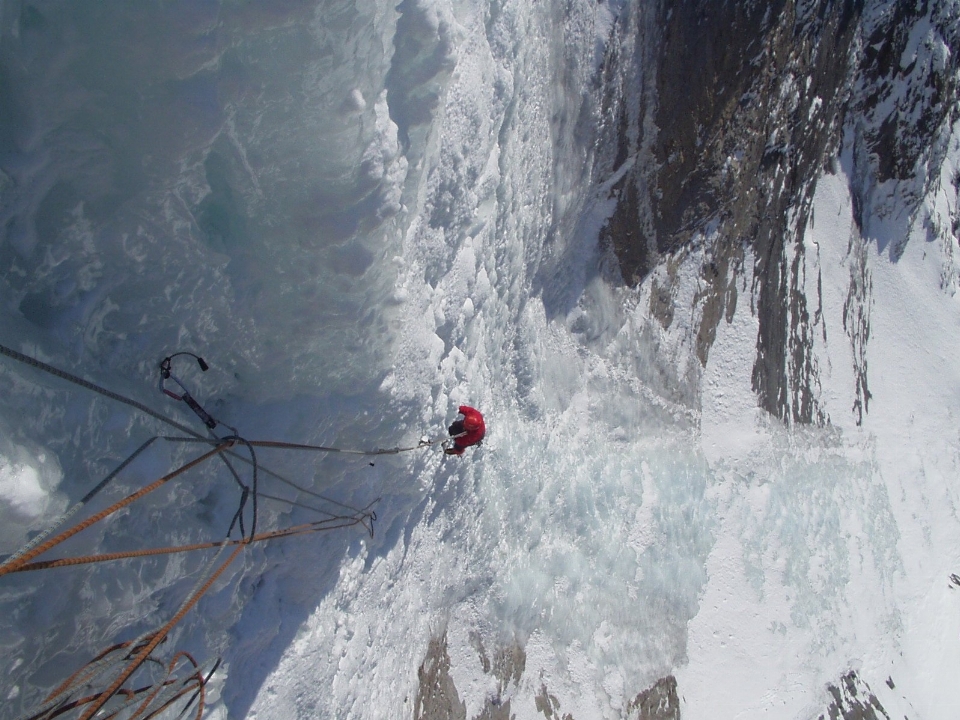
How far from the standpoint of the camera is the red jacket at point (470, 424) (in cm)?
368

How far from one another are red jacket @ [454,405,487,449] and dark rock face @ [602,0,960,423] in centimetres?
297

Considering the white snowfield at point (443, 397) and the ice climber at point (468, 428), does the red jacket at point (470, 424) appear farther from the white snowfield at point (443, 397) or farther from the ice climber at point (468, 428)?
the white snowfield at point (443, 397)

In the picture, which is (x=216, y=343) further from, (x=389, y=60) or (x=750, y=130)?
(x=750, y=130)

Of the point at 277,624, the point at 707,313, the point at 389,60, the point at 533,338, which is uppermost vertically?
the point at 707,313

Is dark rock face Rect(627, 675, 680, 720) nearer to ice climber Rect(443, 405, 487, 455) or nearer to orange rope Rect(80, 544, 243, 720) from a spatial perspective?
ice climber Rect(443, 405, 487, 455)

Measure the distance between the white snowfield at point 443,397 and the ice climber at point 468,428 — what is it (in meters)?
0.21

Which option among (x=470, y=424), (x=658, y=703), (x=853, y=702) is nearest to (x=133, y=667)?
(x=470, y=424)

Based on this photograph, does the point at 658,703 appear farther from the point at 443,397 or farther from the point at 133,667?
the point at 133,667

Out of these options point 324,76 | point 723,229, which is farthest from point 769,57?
point 324,76

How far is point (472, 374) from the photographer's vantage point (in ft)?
14.0

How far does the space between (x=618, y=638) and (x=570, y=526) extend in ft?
3.68

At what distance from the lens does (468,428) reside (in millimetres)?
3705

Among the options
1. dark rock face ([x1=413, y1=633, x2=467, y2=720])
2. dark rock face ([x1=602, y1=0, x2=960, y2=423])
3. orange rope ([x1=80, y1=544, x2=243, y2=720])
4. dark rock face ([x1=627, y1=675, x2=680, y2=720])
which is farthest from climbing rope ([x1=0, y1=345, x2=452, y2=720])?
dark rock face ([x1=602, y1=0, x2=960, y2=423])

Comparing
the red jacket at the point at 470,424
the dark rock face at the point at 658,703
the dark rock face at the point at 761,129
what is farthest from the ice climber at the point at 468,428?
the dark rock face at the point at 658,703
